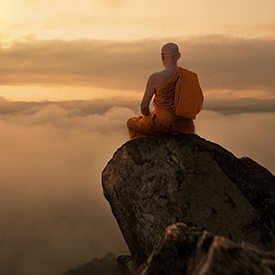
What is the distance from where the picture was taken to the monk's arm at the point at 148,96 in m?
7.96

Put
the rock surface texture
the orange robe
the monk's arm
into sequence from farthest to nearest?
1. the monk's arm
2. the orange robe
3. the rock surface texture

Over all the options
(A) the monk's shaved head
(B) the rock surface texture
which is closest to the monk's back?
(A) the monk's shaved head

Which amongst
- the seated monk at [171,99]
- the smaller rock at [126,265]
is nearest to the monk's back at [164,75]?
the seated monk at [171,99]

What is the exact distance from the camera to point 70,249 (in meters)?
152

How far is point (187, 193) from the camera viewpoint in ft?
23.5

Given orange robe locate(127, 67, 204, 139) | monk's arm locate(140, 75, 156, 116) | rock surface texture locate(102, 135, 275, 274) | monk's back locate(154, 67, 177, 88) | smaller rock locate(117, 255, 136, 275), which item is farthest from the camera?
smaller rock locate(117, 255, 136, 275)

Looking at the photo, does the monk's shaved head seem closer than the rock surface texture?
No

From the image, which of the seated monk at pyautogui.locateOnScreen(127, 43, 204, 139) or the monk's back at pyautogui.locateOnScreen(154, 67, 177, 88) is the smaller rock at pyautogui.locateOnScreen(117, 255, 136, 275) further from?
the monk's back at pyautogui.locateOnScreen(154, 67, 177, 88)

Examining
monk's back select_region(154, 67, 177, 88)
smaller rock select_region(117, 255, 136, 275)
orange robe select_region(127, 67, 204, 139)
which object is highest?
monk's back select_region(154, 67, 177, 88)

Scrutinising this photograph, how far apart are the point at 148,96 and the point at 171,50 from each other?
1.37 metres

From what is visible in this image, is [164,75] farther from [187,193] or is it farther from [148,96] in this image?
[187,193]

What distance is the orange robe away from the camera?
7680 millimetres

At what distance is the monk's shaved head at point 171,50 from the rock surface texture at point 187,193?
87.0 inches

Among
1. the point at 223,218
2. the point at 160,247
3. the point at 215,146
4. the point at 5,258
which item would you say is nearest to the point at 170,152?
the point at 215,146
